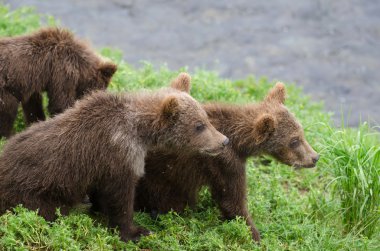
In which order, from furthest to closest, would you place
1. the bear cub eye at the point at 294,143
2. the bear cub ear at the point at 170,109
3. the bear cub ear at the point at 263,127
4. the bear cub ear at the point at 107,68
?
1. the bear cub ear at the point at 107,68
2. the bear cub eye at the point at 294,143
3. the bear cub ear at the point at 263,127
4. the bear cub ear at the point at 170,109

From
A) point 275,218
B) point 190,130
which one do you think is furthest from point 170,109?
point 275,218

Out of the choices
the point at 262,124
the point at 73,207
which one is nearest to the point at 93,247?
the point at 73,207

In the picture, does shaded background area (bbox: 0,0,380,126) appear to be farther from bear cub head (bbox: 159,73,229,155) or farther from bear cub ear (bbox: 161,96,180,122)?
bear cub ear (bbox: 161,96,180,122)

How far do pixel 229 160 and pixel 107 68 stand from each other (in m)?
2.49

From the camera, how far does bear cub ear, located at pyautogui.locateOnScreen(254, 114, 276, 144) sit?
911 centimetres

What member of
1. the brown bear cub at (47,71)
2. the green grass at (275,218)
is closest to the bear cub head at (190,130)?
the green grass at (275,218)

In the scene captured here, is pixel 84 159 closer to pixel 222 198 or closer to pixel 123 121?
pixel 123 121

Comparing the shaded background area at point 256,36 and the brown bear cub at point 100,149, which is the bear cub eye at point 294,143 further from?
the shaded background area at point 256,36

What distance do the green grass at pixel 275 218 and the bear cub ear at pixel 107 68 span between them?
1273 millimetres

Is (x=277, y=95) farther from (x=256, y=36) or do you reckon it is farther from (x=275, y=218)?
(x=256, y=36)

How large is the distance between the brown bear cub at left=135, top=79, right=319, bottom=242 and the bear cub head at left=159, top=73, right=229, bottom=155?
0.30 metres

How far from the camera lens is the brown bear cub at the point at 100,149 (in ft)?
28.1

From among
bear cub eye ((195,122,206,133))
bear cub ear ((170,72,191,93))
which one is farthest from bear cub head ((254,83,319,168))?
bear cub ear ((170,72,191,93))

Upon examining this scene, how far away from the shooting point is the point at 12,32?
43.5ft
